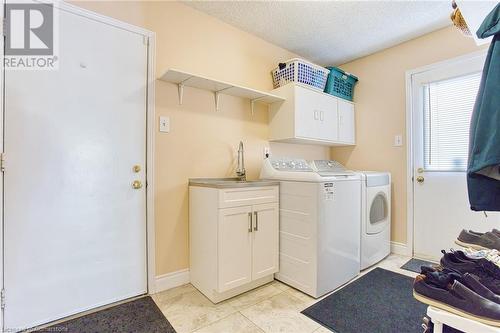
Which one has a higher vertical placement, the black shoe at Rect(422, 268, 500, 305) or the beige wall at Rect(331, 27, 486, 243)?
the beige wall at Rect(331, 27, 486, 243)

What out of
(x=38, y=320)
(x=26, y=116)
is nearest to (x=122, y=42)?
(x=26, y=116)

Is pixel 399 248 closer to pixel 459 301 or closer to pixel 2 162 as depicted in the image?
pixel 459 301

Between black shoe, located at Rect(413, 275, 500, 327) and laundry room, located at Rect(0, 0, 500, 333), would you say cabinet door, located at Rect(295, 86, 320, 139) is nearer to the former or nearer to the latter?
laundry room, located at Rect(0, 0, 500, 333)

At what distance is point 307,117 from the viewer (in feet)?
8.49

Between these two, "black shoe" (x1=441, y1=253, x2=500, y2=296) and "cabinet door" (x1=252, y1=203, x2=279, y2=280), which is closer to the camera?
"black shoe" (x1=441, y1=253, x2=500, y2=296)

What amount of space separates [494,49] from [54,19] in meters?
2.33

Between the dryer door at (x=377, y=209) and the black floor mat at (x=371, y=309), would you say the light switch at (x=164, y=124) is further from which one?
the dryer door at (x=377, y=209)

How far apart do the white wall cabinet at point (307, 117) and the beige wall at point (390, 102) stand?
33 centimetres

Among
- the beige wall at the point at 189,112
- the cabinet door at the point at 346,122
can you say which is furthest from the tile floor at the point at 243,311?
the cabinet door at the point at 346,122

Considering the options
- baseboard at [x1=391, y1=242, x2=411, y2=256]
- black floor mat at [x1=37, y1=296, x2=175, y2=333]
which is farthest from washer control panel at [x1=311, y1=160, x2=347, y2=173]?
black floor mat at [x1=37, y1=296, x2=175, y2=333]

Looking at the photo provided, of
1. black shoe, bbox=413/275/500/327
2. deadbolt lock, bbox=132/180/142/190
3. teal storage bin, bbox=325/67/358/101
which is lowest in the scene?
black shoe, bbox=413/275/500/327

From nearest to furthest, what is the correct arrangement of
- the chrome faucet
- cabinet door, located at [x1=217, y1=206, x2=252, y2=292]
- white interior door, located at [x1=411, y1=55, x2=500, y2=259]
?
cabinet door, located at [x1=217, y1=206, x2=252, y2=292] → white interior door, located at [x1=411, y1=55, x2=500, y2=259] → the chrome faucet

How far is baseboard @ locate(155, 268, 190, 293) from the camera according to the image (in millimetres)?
1961

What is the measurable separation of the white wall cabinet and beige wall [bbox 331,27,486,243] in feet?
1.07
